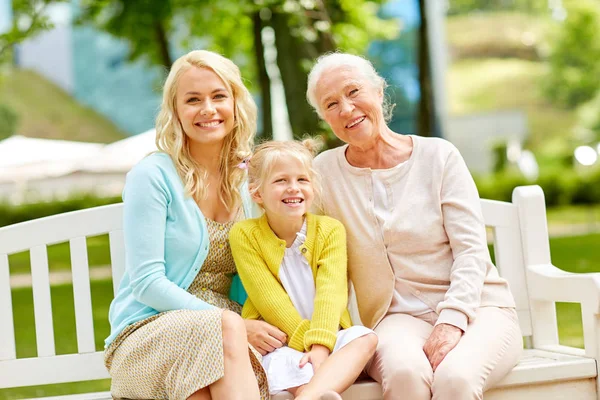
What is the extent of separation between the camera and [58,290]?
484 inches

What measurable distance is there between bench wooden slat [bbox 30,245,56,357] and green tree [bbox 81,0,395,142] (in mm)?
2191

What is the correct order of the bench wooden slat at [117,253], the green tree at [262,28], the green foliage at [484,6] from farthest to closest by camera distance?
the green foliage at [484,6] < the green tree at [262,28] < the bench wooden slat at [117,253]

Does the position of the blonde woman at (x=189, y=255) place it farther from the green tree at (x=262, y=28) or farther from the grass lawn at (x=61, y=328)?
the grass lawn at (x=61, y=328)

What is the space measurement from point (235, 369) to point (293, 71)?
5.80 meters

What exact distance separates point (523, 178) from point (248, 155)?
52.1 feet

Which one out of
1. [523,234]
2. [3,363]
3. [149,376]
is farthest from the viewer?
[523,234]

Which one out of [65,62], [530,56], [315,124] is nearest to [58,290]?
[315,124]

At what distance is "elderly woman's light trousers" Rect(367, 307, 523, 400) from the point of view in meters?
2.91

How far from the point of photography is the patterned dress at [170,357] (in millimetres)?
2811

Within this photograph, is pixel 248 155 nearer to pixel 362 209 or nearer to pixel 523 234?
pixel 362 209

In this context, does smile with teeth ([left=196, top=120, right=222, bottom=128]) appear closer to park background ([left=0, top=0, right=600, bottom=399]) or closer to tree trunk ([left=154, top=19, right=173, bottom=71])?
park background ([left=0, top=0, right=600, bottom=399])

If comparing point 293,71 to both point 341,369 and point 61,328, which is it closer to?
point 61,328

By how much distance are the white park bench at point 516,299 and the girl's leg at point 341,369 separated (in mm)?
139

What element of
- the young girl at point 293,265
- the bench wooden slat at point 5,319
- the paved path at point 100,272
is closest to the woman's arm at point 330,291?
the young girl at point 293,265
